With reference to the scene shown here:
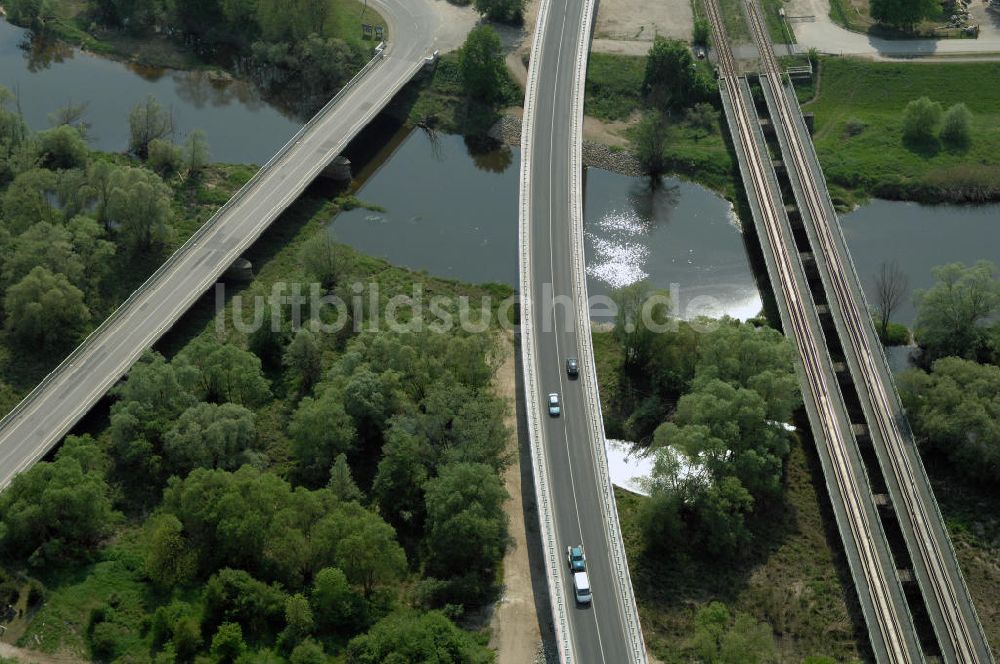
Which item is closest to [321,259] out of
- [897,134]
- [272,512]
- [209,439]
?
[209,439]

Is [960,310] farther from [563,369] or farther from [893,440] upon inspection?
[563,369]

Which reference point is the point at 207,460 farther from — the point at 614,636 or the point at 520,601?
the point at 614,636

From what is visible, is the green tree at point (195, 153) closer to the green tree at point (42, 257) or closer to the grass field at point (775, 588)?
the green tree at point (42, 257)

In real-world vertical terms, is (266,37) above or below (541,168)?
above

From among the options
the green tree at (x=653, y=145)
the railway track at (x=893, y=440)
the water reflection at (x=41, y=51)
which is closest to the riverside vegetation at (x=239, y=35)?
the water reflection at (x=41, y=51)

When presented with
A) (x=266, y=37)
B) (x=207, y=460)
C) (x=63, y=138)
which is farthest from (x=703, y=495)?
(x=266, y=37)
